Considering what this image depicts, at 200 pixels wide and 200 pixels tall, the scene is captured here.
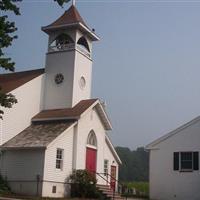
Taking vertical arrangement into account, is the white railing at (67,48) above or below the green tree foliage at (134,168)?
above

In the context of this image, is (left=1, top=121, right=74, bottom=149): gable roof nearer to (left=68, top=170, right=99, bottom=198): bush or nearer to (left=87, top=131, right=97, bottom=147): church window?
(left=87, top=131, right=97, bottom=147): church window

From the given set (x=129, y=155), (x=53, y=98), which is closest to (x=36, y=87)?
(x=53, y=98)

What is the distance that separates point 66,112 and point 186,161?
8.85 metres

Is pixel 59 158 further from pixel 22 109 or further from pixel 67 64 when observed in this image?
pixel 67 64

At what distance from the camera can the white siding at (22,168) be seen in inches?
1077

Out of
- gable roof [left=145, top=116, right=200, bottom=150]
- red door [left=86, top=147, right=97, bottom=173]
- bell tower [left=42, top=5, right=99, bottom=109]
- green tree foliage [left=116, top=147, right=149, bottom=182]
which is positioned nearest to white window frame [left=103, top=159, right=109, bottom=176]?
red door [left=86, top=147, right=97, bottom=173]

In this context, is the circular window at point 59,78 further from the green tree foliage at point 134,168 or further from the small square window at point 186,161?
the green tree foliage at point 134,168

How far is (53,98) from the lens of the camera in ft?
108

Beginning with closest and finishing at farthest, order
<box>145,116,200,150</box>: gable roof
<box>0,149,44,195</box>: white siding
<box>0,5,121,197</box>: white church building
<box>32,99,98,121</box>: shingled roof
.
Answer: <box>0,149,44,195</box>: white siding → <box>0,5,121,197</box>: white church building → <box>32,99,98,121</box>: shingled roof → <box>145,116,200,150</box>: gable roof

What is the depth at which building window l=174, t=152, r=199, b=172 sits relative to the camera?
31.8 m

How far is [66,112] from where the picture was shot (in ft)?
101

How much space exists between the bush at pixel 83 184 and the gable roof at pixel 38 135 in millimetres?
2933

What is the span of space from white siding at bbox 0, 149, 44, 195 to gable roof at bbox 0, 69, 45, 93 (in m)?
4.27

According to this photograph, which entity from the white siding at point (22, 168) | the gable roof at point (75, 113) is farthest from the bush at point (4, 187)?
the gable roof at point (75, 113)
